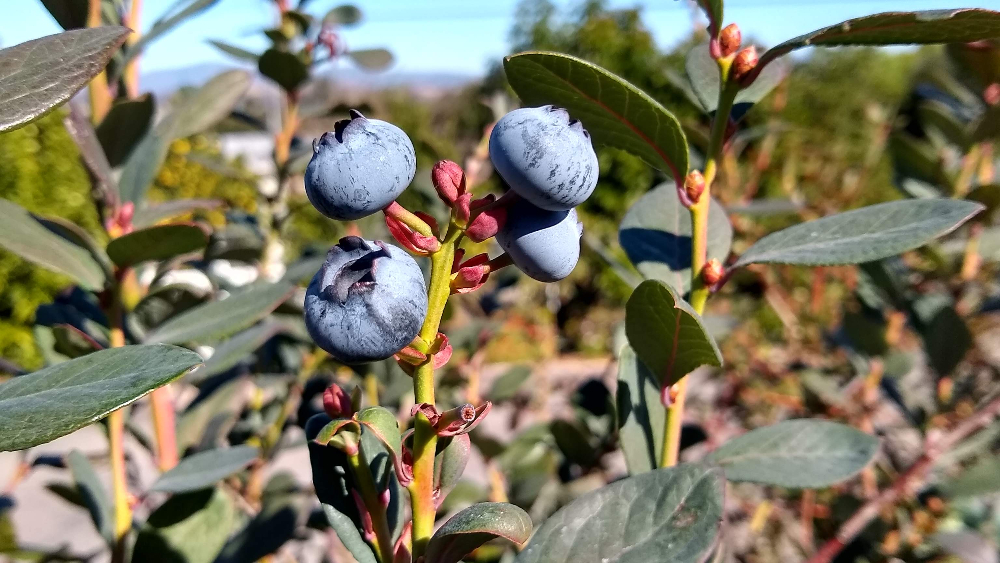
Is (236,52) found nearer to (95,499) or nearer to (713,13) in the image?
(95,499)

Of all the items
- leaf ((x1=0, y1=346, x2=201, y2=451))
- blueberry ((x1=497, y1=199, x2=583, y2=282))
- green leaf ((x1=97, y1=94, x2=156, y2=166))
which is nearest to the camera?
leaf ((x1=0, y1=346, x2=201, y2=451))

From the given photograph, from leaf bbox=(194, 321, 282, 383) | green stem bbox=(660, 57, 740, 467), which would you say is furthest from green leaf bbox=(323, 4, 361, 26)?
green stem bbox=(660, 57, 740, 467)

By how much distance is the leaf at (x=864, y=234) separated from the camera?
0.61m

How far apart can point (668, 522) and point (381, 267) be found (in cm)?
29

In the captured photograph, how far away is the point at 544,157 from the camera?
466mm

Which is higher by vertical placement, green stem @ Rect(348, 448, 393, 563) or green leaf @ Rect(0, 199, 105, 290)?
green leaf @ Rect(0, 199, 105, 290)

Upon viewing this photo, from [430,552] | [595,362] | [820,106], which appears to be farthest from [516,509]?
[820,106]

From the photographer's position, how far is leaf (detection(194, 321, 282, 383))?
2.99 feet

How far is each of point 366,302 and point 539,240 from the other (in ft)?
0.47

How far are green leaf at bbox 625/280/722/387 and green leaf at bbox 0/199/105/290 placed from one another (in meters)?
0.61

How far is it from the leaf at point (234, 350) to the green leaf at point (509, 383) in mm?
811

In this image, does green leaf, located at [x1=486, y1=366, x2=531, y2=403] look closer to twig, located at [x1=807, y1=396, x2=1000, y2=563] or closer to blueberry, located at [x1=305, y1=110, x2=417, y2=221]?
twig, located at [x1=807, y1=396, x2=1000, y2=563]

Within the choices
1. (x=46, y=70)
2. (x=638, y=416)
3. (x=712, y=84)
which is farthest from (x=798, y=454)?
(x=46, y=70)

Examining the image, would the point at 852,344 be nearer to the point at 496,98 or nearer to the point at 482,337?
the point at 482,337
